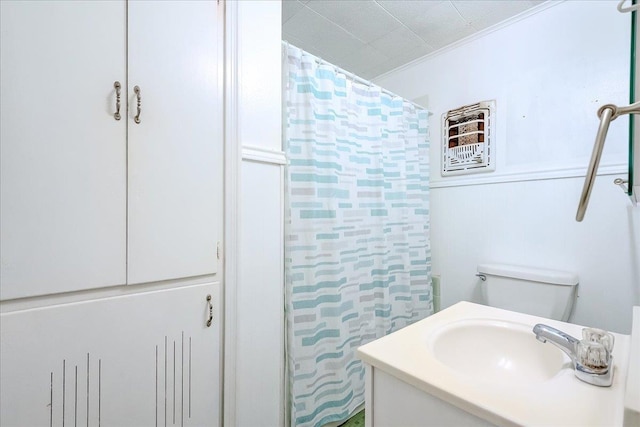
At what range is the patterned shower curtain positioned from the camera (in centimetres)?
126

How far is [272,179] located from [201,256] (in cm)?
38

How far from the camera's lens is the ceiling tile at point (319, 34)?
1536 millimetres

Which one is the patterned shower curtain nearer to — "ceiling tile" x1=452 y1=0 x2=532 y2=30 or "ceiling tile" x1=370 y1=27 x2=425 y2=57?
"ceiling tile" x1=370 y1=27 x2=425 y2=57

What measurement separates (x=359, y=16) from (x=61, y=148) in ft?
4.95

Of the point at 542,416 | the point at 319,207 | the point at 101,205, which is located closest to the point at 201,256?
the point at 101,205

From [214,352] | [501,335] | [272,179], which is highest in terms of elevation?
[272,179]

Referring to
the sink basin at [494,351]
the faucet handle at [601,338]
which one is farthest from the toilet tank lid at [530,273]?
the faucet handle at [601,338]

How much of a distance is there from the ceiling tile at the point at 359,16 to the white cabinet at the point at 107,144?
744 millimetres

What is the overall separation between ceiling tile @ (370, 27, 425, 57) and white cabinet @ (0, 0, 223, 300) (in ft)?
3.79

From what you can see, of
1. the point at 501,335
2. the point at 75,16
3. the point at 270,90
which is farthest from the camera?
the point at 270,90

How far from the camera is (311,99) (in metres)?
1.29

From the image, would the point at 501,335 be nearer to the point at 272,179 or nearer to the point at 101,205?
the point at 272,179

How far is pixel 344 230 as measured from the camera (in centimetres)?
145

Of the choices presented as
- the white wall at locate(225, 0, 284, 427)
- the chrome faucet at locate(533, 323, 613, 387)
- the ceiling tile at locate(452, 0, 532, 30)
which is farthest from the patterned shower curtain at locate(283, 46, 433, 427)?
the chrome faucet at locate(533, 323, 613, 387)
